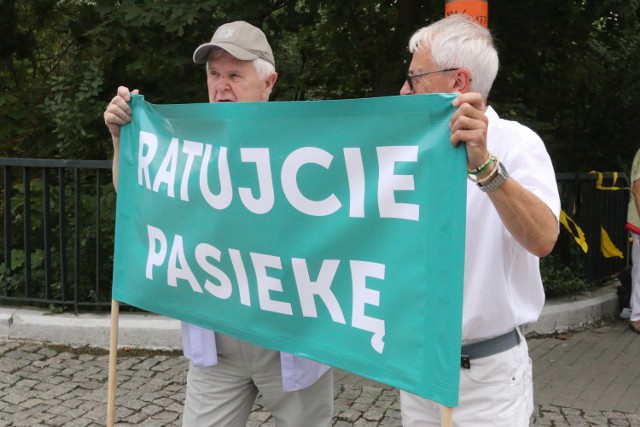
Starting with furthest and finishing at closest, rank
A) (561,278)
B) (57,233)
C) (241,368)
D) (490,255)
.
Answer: (561,278) → (57,233) → (241,368) → (490,255)

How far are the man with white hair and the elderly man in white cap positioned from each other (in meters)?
0.54

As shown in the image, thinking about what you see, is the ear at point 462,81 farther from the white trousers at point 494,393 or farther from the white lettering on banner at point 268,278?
the white trousers at point 494,393

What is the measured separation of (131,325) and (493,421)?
390 centimetres

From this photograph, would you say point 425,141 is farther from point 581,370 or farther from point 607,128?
point 607,128

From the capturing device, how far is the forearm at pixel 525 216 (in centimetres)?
192

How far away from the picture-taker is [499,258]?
2150 millimetres

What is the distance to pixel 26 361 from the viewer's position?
17.4 ft

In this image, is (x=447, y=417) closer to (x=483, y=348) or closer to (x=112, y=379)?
(x=483, y=348)

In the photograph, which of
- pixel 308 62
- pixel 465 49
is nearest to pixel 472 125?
pixel 465 49

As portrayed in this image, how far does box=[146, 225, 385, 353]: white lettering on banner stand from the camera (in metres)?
2.13

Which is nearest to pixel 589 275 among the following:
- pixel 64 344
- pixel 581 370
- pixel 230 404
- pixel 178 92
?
pixel 581 370

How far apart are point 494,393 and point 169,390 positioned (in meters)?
3.03

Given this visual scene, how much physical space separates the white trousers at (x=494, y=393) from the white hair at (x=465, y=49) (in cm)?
75

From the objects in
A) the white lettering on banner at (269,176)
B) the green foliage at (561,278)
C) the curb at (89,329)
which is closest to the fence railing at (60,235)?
the curb at (89,329)
